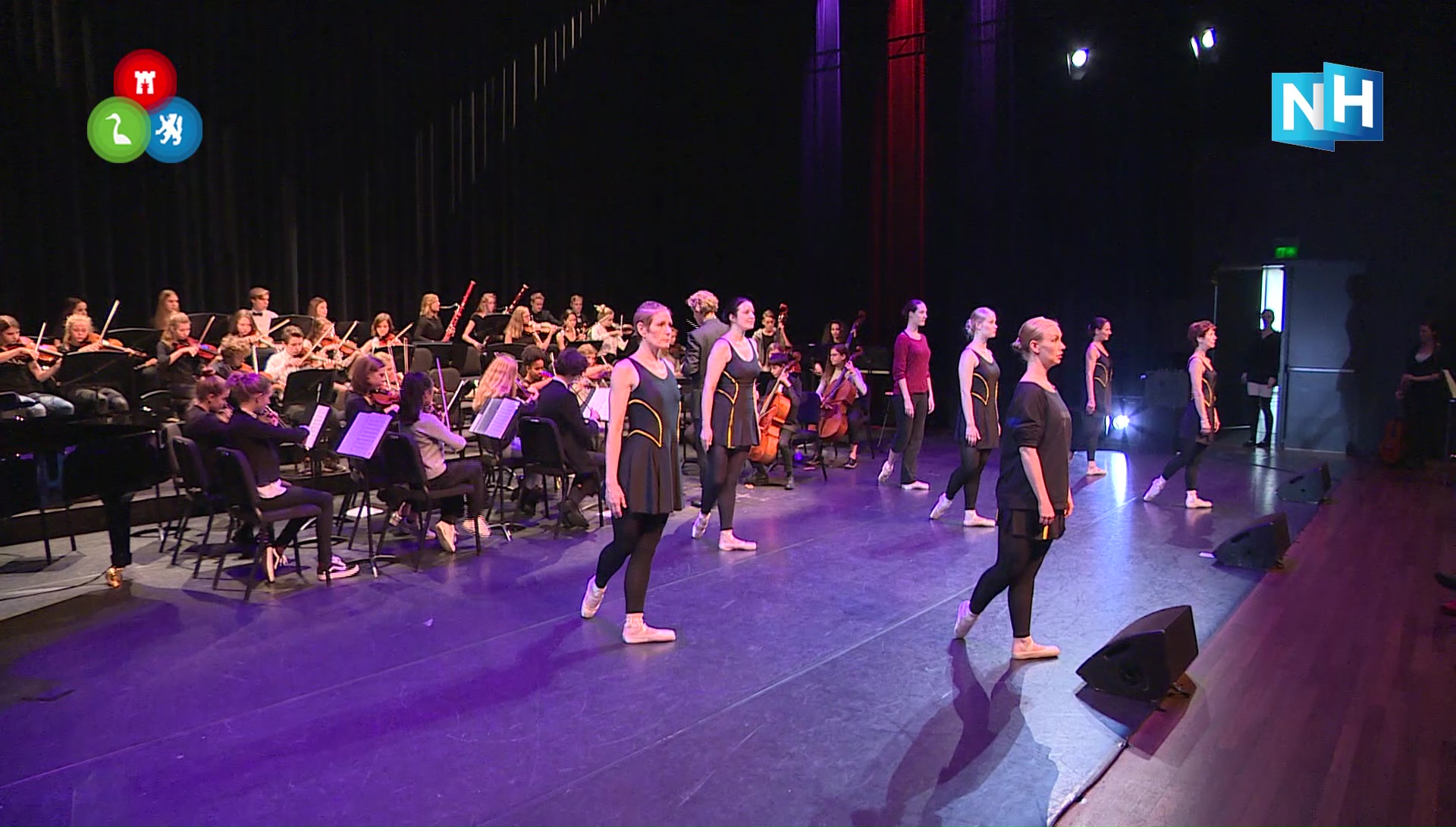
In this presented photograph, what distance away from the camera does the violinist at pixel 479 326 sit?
1164 centimetres

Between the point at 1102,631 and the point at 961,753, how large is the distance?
5.94 ft

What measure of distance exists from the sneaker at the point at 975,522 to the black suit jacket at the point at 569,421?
9.48ft

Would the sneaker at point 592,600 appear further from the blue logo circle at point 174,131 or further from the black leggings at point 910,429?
the blue logo circle at point 174,131

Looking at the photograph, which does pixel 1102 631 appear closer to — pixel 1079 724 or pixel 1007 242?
pixel 1079 724

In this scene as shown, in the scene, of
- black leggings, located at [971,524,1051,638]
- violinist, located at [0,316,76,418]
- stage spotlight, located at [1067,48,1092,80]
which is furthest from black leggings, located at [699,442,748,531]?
stage spotlight, located at [1067,48,1092,80]

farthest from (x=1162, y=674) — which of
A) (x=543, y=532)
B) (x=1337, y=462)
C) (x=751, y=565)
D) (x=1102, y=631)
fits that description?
(x=1337, y=462)

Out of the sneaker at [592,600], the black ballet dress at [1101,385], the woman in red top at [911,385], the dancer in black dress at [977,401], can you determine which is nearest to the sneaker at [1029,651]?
the sneaker at [592,600]

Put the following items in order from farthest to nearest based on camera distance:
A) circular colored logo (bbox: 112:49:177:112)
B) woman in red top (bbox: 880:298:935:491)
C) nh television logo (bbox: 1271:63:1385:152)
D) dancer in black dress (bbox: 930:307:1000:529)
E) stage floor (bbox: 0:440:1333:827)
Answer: nh television logo (bbox: 1271:63:1385:152) < circular colored logo (bbox: 112:49:177:112) < woman in red top (bbox: 880:298:935:491) < dancer in black dress (bbox: 930:307:1000:529) < stage floor (bbox: 0:440:1333:827)

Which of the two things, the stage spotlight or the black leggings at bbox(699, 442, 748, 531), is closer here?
the black leggings at bbox(699, 442, 748, 531)

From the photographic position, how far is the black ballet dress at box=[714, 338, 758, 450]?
21.1ft

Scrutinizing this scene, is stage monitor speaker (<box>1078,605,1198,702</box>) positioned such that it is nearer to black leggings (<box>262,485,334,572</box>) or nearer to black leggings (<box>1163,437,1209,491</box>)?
black leggings (<box>1163,437,1209,491</box>)

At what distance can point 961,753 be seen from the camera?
12.0ft

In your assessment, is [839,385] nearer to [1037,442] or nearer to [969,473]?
[969,473]

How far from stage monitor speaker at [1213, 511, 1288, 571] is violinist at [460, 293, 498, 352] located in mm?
7725
